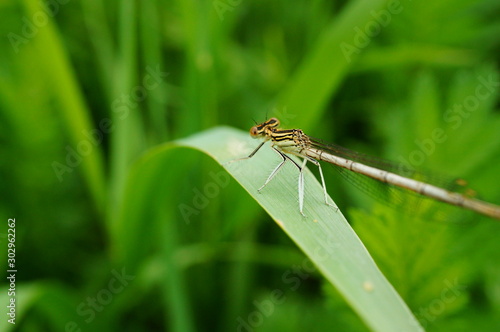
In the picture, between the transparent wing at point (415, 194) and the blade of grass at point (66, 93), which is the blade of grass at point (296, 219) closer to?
the transparent wing at point (415, 194)

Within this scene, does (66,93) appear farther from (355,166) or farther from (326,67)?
(355,166)

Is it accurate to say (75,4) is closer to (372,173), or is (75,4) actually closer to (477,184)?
(372,173)

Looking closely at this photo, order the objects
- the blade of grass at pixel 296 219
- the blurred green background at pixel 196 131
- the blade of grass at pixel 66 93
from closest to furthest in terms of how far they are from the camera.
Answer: the blade of grass at pixel 296 219, the blurred green background at pixel 196 131, the blade of grass at pixel 66 93

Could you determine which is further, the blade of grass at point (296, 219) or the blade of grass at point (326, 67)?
the blade of grass at point (326, 67)

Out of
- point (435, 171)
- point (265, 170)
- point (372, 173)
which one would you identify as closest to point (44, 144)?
point (265, 170)

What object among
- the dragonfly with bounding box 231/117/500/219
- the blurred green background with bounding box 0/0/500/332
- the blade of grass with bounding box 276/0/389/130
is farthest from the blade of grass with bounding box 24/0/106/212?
the blade of grass with bounding box 276/0/389/130

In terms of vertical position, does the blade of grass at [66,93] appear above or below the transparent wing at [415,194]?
above

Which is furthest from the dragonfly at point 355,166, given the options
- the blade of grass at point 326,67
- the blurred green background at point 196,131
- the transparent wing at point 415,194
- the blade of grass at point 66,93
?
the blade of grass at point 66,93
